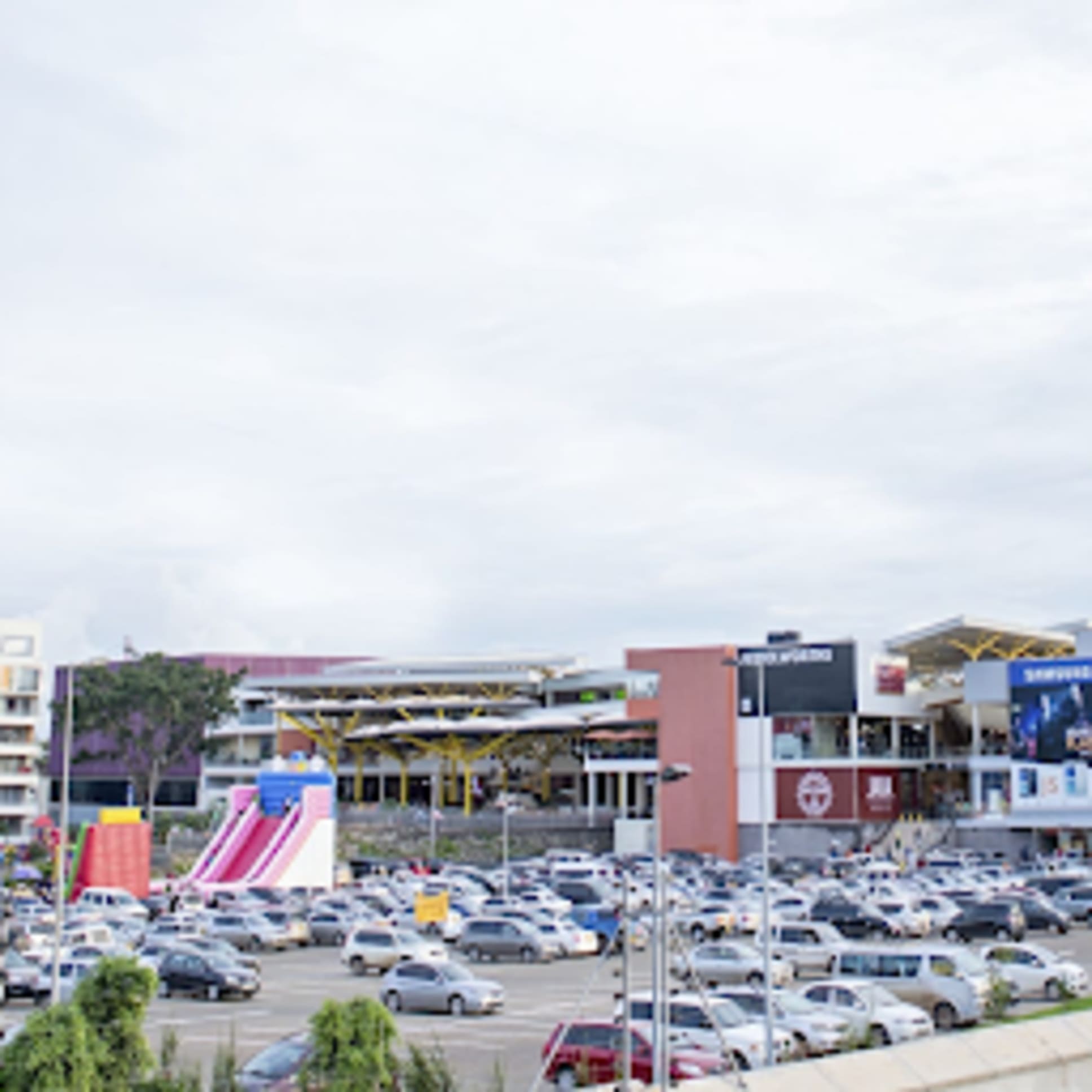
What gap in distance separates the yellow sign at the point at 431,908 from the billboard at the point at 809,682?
146 ft

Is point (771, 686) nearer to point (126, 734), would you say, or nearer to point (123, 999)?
point (126, 734)

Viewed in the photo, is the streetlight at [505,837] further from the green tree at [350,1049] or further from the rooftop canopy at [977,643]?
the green tree at [350,1049]

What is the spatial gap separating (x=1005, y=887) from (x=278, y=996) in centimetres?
3703

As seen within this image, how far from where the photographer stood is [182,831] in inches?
3708

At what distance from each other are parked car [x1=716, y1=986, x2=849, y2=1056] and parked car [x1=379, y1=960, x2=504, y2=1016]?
23.9 ft

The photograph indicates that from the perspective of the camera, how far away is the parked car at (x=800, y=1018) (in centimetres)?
2820

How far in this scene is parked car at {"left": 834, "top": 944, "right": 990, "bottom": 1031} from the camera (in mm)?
33000

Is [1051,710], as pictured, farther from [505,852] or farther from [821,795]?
[505,852]

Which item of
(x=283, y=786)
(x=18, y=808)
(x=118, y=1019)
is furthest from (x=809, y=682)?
(x=118, y=1019)

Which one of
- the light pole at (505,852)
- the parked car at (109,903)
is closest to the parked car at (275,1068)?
the light pole at (505,852)

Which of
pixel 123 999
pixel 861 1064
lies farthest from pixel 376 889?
pixel 861 1064

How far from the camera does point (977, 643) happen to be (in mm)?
94875

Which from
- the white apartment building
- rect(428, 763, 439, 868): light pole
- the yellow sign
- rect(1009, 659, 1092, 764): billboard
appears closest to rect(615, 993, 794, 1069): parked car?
the yellow sign

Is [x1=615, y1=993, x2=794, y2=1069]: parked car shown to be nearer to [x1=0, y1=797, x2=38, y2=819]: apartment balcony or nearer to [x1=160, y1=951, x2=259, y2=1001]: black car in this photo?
[x1=160, y1=951, x2=259, y2=1001]: black car
